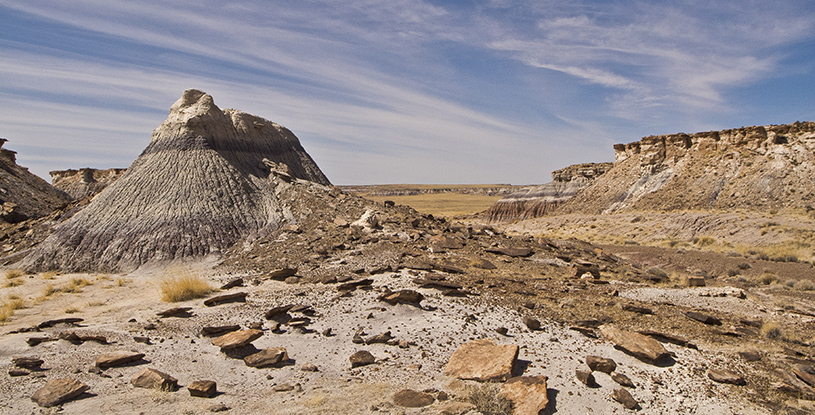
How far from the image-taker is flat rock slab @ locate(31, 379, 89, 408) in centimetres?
559

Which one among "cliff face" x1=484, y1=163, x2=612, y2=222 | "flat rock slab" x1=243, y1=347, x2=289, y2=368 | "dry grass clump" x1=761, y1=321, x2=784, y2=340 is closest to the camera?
"flat rock slab" x1=243, y1=347, x2=289, y2=368

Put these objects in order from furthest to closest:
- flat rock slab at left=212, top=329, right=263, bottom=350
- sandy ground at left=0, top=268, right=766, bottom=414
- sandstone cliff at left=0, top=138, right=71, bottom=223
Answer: sandstone cliff at left=0, top=138, right=71, bottom=223, flat rock slab at left=212, top=329, right=263, bottom=350, sandy ground at left=0, top=268, right=766, bottom=414

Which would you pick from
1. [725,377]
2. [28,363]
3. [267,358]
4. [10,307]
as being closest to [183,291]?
[10,307]

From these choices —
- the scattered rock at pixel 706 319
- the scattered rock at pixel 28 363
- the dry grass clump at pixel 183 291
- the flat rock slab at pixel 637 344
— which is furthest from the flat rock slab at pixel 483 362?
the dry grass clump at pixel 183 291

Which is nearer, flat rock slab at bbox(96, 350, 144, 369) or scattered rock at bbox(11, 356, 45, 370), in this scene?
scattered rock at bbox(11, 356, 45, 370)

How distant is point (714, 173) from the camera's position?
3806 centimetres

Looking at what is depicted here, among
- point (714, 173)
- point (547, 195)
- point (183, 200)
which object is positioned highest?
point (714, 173)

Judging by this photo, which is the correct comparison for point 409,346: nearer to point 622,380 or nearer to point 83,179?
point 622,380

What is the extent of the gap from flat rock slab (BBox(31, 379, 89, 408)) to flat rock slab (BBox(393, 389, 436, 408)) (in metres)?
4.19

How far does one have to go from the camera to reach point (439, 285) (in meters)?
10.5

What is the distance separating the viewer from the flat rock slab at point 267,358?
6945mm

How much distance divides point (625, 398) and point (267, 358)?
5.34 metres

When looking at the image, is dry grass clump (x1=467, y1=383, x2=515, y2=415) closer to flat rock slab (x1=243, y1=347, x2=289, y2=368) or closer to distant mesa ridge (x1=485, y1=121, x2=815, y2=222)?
flat rock slab (x1=243, y1=347, x2=289, y2=368)

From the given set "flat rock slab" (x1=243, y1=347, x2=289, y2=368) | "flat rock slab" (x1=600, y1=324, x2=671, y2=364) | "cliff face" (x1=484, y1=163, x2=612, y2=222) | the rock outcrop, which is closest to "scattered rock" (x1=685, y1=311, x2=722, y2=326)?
"flat rock slab" (x1=600, y1=324, x2=671, y2=364)
